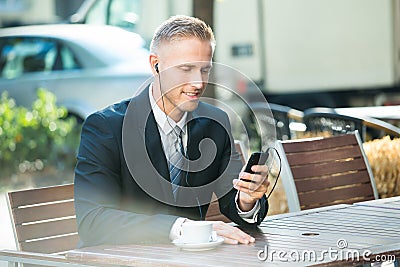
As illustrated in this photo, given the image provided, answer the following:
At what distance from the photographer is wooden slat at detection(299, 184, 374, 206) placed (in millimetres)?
4828

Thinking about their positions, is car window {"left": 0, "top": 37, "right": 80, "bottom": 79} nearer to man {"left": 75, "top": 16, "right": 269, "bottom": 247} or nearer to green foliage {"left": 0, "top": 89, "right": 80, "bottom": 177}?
green foliage {"left": 0, "top": 89, "right": 80, "bottom": 177}

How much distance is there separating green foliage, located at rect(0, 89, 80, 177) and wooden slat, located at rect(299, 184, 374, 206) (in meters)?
5.68

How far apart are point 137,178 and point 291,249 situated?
64 centimetres

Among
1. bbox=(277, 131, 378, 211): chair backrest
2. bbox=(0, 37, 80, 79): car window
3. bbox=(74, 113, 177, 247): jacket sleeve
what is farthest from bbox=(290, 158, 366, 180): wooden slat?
bbox=(0, 37, 80, 79): car window

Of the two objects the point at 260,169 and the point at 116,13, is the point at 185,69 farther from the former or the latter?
the point at 116,13

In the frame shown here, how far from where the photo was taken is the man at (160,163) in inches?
129

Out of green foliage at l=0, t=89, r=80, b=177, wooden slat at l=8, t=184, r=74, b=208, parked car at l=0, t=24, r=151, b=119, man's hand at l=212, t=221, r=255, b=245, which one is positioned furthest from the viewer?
parked car at l=0, t=24, r=151, b=119

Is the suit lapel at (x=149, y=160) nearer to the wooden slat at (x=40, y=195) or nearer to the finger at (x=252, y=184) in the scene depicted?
the finger at (x=252, y=184)

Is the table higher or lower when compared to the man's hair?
lower

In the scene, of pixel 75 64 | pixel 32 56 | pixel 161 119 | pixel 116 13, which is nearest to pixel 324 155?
pixel 161 119

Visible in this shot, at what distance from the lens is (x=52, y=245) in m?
4.05

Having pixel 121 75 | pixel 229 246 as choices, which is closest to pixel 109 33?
pixel 121 75

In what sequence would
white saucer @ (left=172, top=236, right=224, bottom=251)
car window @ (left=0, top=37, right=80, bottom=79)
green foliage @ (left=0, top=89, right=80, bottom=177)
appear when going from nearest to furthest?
white saucer @ (left=172, top=236, right=224, bottom=251) → green foliage @ (left=0, top=89, right=80, bottom=177) → car window @ (left=0, top=37, right=80, bottom=79)

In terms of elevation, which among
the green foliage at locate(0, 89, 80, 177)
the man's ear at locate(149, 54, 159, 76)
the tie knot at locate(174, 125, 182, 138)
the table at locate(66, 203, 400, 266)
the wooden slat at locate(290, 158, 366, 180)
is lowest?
the green foliage at locate(0, 89, 80, 177)
